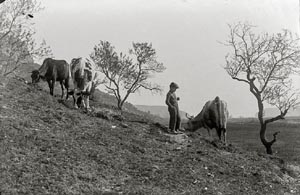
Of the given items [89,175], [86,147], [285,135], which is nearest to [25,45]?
[86,147]

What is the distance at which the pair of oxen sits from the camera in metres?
18.7

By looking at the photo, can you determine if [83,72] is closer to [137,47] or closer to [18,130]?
[18,130]

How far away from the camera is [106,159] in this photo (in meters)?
12.5

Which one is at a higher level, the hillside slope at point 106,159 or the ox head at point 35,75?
the ox head at point 35,75

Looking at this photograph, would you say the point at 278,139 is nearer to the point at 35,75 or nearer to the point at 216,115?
the point at 216,115

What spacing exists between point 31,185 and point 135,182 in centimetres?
315

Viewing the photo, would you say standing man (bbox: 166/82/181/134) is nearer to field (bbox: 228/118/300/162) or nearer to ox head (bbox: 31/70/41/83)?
ox head (bbox: 31/70/41/83)

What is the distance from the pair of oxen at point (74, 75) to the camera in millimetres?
18688

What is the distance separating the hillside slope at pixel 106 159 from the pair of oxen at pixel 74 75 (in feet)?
2.88

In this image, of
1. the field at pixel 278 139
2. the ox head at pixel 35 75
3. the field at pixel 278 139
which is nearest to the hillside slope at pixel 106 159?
the ox head at pixel 35 75

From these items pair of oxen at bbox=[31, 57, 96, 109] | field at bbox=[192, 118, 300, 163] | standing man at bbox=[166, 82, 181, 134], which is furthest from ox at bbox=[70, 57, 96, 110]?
field at bbox=[192, 118, 300, 163]

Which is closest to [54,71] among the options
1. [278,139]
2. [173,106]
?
[173,106]

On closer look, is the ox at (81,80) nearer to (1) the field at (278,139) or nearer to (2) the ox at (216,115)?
(2) the ox at (216,115)

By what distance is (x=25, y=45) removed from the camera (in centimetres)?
3027
